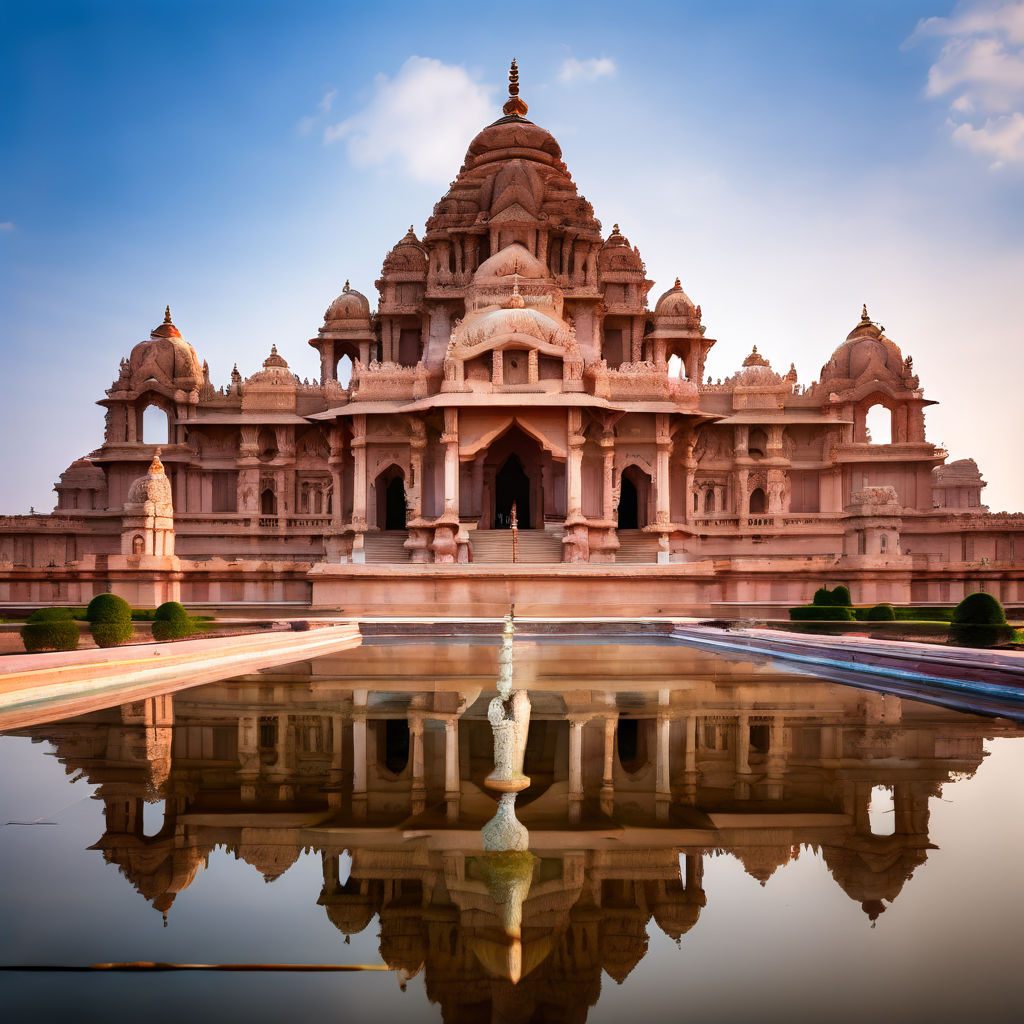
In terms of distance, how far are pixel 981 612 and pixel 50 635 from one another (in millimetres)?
13058

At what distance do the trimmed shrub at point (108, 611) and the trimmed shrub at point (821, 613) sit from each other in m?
12.2

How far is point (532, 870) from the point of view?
3.63m

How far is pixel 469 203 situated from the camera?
38.4 meters

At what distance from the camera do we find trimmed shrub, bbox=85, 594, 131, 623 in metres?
13.9

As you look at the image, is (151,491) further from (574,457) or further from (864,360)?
(864,360)

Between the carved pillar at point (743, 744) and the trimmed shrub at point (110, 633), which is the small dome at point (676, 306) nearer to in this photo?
the trimmed shrub at point (110, 633)

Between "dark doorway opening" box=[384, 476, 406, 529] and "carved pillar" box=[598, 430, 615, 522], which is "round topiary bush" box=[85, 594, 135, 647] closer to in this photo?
"carved pillar" box=[598, 430, 615, 522]

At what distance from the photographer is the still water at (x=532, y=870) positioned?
2719 millimetres

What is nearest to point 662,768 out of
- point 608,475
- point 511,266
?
point 608,475

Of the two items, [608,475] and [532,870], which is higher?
[608,475]

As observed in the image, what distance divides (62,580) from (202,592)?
367 cm

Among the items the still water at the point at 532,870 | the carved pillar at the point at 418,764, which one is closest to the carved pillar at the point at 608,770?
the still water at the point at 532,870

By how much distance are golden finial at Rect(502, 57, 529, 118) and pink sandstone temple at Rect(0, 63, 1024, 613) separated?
85 mm

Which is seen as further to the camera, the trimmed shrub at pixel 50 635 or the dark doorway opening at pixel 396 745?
the trimmed shrub at pixel 50 635
